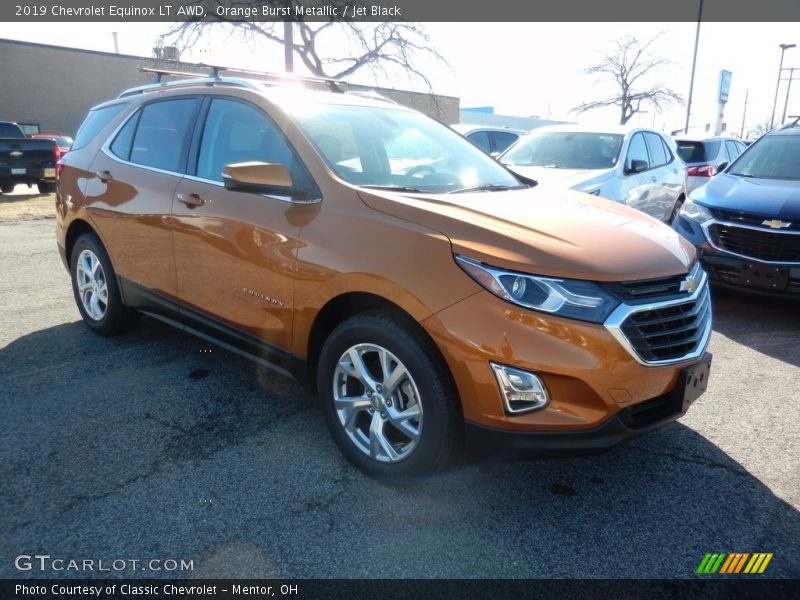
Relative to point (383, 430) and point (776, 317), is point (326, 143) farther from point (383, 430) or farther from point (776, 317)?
point (776, 317)

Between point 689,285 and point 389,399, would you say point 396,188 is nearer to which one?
point 389,399

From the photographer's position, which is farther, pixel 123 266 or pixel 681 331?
pixel 123 266

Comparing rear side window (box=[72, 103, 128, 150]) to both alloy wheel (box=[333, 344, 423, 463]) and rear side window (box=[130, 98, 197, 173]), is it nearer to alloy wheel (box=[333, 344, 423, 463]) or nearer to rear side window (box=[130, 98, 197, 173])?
rear side window (box=[130, 98, 197, 173])

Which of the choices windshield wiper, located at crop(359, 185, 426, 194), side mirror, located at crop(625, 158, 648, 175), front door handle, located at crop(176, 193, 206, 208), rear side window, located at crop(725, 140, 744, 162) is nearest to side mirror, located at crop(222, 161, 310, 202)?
windshield wiper, located at crop(359, 185, 426, 194)

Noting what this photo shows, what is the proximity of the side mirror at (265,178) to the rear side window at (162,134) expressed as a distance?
3.38 ft

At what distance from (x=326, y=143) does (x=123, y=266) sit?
6.53 ft

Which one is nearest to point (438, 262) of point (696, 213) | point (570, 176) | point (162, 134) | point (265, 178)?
point (265, 178)

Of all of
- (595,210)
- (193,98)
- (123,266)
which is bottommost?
(123,266)

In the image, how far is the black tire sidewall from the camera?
435cm

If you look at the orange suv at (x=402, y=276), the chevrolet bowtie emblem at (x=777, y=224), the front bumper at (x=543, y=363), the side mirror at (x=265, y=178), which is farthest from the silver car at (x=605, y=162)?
the front bumper at (x=543, y=363)

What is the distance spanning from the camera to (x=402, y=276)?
8.13 feet

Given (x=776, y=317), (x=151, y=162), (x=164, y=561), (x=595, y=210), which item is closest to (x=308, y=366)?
(x=164, y=561)

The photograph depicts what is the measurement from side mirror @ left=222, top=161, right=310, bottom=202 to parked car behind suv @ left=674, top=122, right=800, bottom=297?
13.9ft

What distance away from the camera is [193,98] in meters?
3.74
